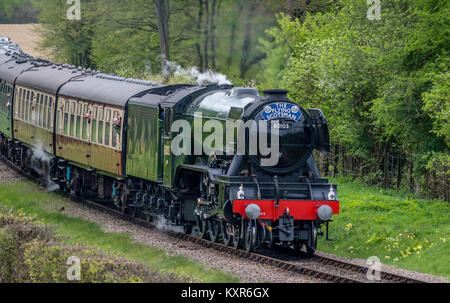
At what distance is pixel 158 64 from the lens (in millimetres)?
49969

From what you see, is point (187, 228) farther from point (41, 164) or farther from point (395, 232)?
point (41, 164)

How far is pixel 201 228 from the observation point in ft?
58.4

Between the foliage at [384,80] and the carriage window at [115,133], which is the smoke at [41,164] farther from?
the foliage at [384,80]

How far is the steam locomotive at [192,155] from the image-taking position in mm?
14938

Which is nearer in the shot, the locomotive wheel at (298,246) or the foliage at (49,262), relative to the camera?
the foliage at (49,262)

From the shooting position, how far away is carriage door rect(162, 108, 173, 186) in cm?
1777

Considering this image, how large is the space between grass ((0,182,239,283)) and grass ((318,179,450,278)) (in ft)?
12.9

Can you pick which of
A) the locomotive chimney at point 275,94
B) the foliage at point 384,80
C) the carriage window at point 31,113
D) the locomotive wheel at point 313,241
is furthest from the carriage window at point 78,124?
the locomotive wheel at point 313,241

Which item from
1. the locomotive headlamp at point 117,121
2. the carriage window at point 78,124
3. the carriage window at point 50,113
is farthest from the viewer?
the carriage window at point 50,113

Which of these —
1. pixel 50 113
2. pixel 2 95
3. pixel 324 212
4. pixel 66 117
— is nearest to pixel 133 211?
pixel 66 117

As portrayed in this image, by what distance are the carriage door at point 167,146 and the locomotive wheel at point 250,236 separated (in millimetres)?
3279

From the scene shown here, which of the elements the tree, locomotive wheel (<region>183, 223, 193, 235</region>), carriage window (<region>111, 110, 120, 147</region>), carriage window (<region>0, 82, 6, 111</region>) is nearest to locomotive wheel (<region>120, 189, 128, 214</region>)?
carriage window (<region>111, 110, 120, 147</region>)
